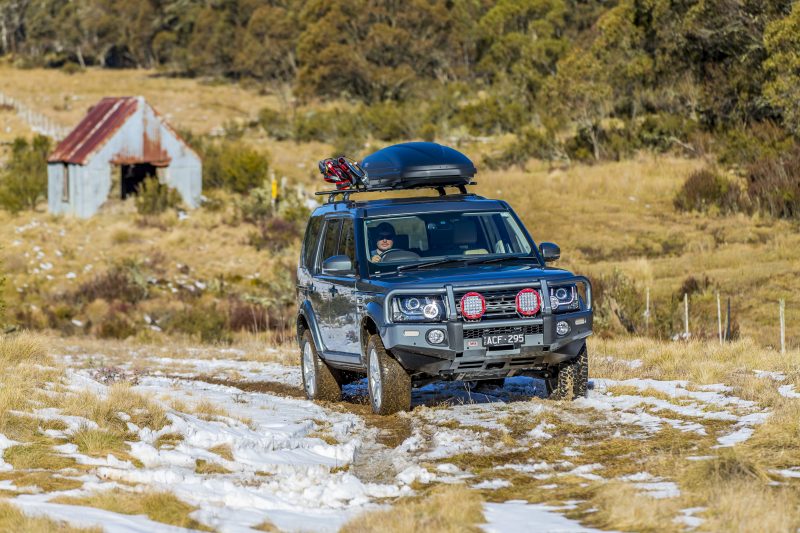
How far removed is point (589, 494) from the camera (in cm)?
719

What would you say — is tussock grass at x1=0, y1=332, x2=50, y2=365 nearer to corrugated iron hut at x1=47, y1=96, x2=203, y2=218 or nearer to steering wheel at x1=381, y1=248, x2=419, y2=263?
steering wheel at x1=381, y1=248, x2=419, y2=263

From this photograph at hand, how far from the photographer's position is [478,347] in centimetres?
1017

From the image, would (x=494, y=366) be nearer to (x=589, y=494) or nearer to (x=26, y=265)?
(x=589, y=494)

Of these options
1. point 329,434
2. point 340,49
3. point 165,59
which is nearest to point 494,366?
point 329,434

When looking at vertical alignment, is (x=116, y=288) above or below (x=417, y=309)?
below

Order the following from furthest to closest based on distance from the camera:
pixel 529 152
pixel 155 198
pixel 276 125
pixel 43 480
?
pixel 276 125 < pixel 529 152 < pixel 155 198 < pixel 43 480

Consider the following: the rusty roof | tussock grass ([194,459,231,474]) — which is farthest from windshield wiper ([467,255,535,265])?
the rusty roof

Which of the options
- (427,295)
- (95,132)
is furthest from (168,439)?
(95,132)

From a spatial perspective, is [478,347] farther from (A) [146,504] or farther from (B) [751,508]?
(B) [751,508]

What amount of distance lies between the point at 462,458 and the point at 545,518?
1962 millimetres

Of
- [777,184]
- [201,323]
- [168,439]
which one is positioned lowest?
[201,323]

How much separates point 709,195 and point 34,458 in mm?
28268

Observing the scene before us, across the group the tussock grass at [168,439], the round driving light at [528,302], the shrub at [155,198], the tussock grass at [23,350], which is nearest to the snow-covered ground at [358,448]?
the tussock grass at [168,439]

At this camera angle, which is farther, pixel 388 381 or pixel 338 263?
pixel 338 263
